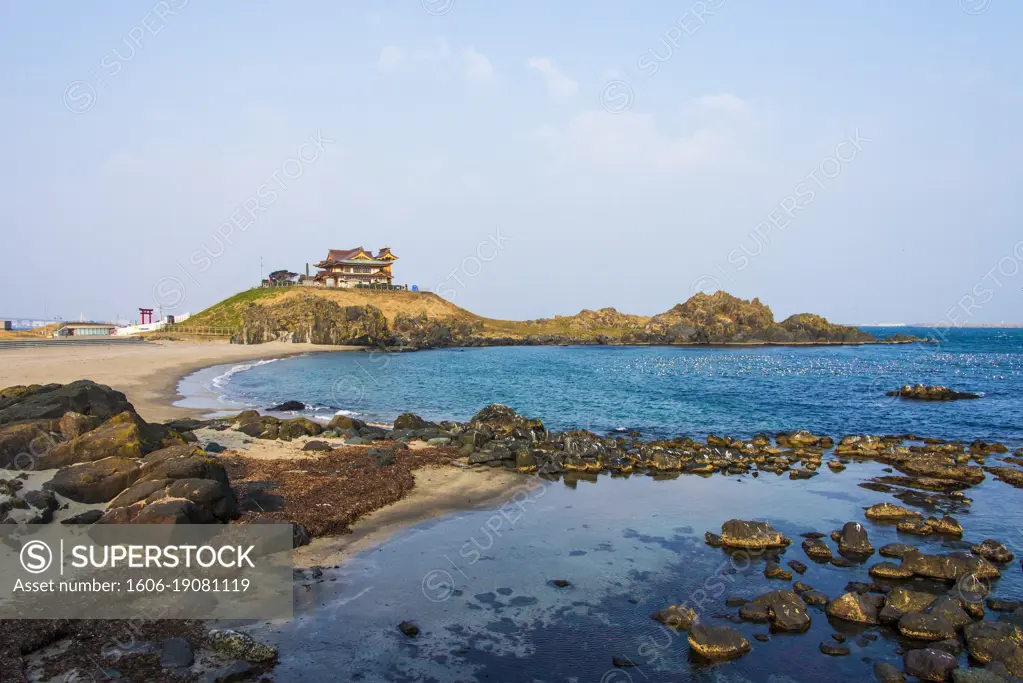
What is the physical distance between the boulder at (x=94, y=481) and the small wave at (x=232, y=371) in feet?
129

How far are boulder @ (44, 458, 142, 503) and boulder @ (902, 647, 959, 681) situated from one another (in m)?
19.6

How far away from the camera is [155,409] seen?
37.6 metres

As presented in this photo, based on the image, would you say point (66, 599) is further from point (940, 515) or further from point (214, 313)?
point (214, 313)

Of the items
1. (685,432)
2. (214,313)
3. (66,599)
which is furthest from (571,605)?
(214,313)

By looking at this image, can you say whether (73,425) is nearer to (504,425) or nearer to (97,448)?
(97,448)

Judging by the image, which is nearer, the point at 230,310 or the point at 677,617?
Answer: the point at 677,617

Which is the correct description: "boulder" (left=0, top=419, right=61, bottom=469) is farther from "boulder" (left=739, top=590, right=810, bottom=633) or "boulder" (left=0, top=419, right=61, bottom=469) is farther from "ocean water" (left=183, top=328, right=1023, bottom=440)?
"boulder" (left=739, top=590, right=810, bottom=633)

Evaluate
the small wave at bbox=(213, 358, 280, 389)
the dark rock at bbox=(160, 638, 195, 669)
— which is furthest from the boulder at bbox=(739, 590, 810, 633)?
the small wave at bbox=(213, 358, 280, 389)

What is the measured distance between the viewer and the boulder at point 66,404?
22.6 meters

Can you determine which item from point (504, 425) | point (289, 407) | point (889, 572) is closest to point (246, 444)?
point (504, 425)

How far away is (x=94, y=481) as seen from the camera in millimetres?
16688

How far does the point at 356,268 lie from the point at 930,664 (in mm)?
160103

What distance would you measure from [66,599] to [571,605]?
1052 cm

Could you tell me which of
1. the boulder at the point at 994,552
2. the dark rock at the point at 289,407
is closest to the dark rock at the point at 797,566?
the boulder at the point at 994,552
